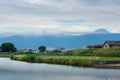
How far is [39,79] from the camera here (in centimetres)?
4506

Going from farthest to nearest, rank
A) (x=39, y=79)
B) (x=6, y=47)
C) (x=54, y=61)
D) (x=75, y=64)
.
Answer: (x=6, y=47) → (x=54, y=61) → (x=75, y=64) → (x=39, y=79)

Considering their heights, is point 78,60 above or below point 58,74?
above

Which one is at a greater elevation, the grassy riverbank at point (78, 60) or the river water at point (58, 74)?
the grassy riverbank at point (78, 60)

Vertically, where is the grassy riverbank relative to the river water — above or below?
above

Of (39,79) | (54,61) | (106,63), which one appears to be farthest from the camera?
(54,61)

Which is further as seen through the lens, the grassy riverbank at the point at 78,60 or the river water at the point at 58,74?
the grassy riverbank at the point at 78,60

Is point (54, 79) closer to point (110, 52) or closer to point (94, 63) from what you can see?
point (94, 63)

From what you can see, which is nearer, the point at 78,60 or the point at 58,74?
the point at 58,74

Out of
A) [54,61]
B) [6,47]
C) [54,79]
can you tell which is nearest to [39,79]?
[54,79]

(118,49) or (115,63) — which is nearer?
(115,63)

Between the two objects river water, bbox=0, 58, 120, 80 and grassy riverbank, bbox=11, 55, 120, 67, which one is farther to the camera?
grassy riverbank, bbox=11, 55, 120, 67

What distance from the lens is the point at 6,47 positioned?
192 metres

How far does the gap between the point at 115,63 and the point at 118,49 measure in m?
23.9

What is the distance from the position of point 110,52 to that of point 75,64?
20.0 meters
